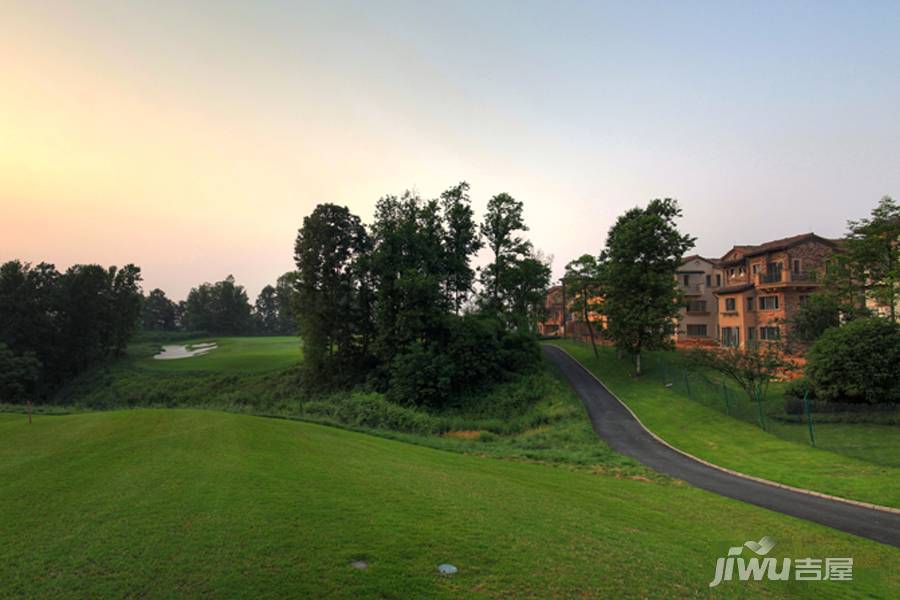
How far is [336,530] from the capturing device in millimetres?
8016

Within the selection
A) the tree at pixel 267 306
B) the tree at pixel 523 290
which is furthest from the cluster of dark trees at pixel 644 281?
the tree at pixel 267 306

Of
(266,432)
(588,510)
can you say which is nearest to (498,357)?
(266,432)

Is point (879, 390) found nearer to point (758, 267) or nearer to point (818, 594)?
point (818, 594)

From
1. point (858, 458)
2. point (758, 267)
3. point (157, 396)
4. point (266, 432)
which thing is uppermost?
point (758, 267)

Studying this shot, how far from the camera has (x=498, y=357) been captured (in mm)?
46562

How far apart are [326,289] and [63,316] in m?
54.9

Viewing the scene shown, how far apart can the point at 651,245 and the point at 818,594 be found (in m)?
39.6

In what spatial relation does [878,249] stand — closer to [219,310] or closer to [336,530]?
[336,530]

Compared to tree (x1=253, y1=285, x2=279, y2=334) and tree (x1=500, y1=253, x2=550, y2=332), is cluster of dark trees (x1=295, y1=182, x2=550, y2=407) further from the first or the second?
tree (x1=253, y1=285, x2=279, y2=334)

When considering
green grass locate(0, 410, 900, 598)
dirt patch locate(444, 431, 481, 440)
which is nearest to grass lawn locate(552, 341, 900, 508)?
green grass locate(0, 410, 900, 598)

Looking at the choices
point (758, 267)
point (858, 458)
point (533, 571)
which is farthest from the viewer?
point (758, 267)

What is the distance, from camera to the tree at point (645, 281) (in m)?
42.2

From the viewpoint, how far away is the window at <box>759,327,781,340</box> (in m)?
48.3

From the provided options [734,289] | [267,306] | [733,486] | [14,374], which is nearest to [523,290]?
[734,289]
